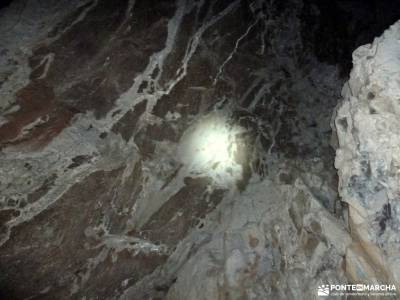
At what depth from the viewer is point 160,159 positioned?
8.09 feet

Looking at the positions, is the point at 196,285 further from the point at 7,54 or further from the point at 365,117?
the point at 7,54

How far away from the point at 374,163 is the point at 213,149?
127cm

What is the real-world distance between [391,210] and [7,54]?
2.31m

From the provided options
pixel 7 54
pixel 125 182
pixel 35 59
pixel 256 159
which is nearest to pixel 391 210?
pixel 256 159

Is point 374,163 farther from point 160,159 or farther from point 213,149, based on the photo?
point 160,159
